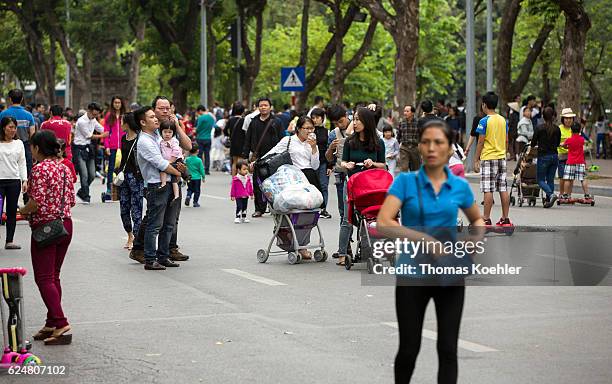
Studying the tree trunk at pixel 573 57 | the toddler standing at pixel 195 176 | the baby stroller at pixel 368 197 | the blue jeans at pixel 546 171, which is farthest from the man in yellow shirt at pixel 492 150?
the tree trunk at pixel 573 57

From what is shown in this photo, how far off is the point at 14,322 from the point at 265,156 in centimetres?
630

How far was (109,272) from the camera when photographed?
13.1 metres

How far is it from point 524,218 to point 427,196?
12477mm

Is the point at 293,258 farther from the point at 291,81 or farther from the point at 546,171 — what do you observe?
the point at 291,81

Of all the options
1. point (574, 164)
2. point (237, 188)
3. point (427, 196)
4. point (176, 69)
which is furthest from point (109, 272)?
point (176, 69)

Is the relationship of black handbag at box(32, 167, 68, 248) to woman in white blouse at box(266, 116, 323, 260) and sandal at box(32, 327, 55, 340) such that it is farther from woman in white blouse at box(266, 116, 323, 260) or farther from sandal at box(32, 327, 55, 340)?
woman in white blouse at box(266, 116, 323, 260)

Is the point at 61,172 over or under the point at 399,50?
under

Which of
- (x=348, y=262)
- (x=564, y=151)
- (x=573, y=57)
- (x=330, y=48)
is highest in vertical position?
(x=330, y=48)

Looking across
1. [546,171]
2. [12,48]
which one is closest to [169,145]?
[546,171]

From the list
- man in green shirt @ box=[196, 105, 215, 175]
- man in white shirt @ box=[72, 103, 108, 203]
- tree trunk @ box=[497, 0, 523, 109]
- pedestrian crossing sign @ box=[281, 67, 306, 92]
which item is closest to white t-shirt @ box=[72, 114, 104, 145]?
man in white shirt @ box=[72, 103, 108, 203]

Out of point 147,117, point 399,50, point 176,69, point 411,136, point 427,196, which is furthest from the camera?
point 176,69

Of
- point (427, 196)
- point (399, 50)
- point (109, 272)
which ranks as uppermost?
point (399, 50)

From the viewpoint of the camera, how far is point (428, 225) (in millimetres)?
6207

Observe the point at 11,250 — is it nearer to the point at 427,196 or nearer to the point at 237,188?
the point at 237,188
